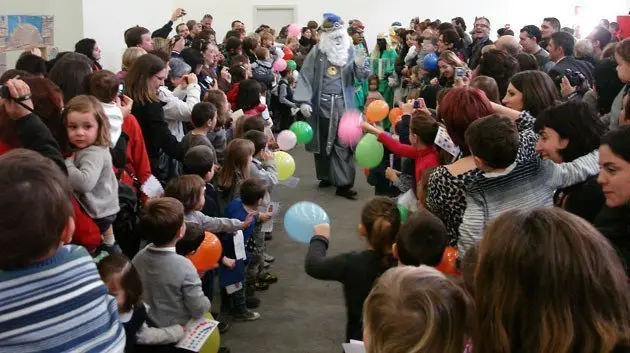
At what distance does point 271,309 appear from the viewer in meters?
3.91

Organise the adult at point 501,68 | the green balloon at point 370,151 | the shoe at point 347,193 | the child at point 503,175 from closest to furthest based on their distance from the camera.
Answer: the child at point 503,175, the adult at point 501,68, the green balloon at point 370,151, the shoe at point 347,193

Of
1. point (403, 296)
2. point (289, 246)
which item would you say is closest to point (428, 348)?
point (403, 296)

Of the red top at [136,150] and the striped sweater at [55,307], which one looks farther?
the red top at [136,150]

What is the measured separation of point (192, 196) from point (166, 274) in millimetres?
566

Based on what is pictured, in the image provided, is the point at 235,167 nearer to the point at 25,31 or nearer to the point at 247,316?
the point at 247,316

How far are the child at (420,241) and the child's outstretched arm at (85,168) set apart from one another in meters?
1.28

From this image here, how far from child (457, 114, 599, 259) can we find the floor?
140 cm

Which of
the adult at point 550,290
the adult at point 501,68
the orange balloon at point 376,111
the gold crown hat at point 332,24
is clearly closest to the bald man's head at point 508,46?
the adult at point 501,68

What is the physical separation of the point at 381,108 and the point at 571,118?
3290 millimetres

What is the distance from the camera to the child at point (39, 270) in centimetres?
137

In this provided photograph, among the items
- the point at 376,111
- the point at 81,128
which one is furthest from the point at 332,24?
the point at 81,128

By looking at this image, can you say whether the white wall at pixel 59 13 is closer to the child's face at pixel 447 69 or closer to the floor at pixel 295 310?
the floor at pixel 295 310

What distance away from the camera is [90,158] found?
8.64ft

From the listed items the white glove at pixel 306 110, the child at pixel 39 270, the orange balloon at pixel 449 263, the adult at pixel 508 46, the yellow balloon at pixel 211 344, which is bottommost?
the yellow balloon at pixel 211 344
